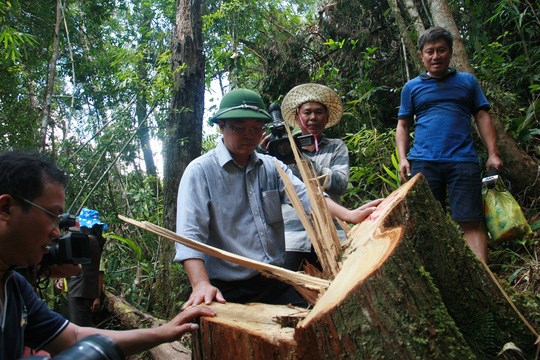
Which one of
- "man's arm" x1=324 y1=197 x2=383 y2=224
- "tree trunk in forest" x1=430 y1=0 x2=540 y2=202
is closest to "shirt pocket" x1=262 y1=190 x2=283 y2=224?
"man's arm" x1=324 y1=197 x2=383 y2=224

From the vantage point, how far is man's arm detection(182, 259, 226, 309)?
6.93ft

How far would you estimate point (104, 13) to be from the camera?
8.66 metres

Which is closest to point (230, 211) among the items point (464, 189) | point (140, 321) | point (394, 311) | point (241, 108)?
point (241, 108)

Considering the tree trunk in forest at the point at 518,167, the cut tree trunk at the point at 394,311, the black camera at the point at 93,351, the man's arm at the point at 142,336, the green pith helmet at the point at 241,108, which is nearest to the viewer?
the black camera at the point at 93,351

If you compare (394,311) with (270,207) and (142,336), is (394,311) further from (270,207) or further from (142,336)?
(270,207)

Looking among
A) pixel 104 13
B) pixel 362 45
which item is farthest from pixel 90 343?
pixel 104 13

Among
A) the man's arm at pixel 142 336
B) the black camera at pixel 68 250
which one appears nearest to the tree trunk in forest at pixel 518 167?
the man's arm at pixel 142 336

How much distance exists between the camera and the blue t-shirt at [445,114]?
341 cm

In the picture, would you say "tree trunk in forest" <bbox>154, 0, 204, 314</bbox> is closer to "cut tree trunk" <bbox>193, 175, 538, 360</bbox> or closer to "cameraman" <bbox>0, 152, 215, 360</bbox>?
"cut tree trunk" <bbox>193, 175, 538, 360</bbox>

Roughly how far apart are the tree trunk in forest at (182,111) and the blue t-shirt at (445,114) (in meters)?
2.62

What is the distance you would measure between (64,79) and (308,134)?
10625 millimetres

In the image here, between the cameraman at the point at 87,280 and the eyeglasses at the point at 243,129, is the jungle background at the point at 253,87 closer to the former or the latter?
the cameraman at the point at 87,280

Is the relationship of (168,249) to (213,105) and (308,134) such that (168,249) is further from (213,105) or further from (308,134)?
(213,105)

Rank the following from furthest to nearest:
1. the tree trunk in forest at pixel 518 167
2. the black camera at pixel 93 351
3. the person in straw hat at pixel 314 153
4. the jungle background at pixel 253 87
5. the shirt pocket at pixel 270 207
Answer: the jungle background at pixel 253 87 < the tree trunk in forest at pixel 518 167 < the person in straw hat at pixel 314 153 < the shirt pocket at pixel 270 207 < the black camera at pixel 93 351
